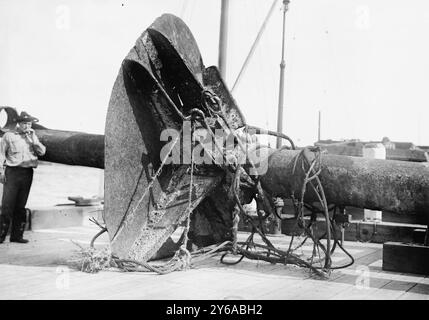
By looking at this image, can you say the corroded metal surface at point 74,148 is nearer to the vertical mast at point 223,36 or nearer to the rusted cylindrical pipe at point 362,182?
the rusted cylindrical pipe at point 362,182

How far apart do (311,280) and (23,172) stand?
13.2 feet

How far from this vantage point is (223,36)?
33.1 ft

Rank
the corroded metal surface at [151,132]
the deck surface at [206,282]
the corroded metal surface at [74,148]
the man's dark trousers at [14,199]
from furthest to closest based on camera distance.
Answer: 1. the man's dark trousers at [14,199]
2. the corroded metal surface at [74,148]
3. the corroded metal surface at [151,132]
4. the deck surface at [206,282]

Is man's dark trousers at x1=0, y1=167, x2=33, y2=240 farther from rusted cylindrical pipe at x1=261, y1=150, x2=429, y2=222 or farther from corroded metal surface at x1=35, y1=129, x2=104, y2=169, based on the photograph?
rusted cylindrical pipe at x1=261, y1=150, x2=429, y2=222

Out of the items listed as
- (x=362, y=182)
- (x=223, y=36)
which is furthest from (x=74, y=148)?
(x=223, y=36)

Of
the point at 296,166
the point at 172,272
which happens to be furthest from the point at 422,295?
the point at 172,272

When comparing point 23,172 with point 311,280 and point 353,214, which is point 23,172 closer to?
point 311,280

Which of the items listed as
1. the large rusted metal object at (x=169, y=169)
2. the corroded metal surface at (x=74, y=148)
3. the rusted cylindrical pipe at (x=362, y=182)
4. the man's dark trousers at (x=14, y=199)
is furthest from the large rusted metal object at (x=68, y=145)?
the rusted cylindrical pipe at (x=362, y=182)

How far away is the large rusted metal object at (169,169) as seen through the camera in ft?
15.2

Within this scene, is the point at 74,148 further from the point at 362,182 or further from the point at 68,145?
the point at 362,182

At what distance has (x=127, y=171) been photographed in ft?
16.2

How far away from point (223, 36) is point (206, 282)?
22.0 feet

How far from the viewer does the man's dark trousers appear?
21.4 feet

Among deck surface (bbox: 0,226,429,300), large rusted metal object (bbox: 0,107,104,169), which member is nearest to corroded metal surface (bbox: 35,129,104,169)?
large rusted metal object (bbox: 0,107,104,169)
